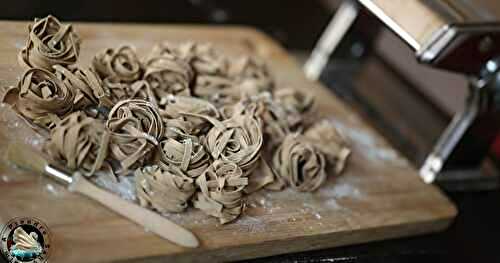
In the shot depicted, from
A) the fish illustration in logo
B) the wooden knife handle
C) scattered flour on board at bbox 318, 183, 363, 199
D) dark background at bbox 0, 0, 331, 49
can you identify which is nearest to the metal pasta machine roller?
scattered flour on board at bbox 318, 183, 363, 199

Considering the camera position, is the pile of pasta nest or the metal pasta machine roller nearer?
the pile of pasta nest

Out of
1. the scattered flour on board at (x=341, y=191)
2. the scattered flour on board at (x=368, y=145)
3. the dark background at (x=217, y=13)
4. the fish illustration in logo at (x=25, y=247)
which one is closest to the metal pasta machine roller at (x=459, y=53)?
the scattered flour on board at (x=368, y=145)

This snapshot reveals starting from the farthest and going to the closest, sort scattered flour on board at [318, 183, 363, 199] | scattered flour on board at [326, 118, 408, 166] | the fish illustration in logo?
scattered flour on board at [326, 118, 408, 166] → scattered flour on board at [318, 183, 363, 199] → the fish illustration in logo

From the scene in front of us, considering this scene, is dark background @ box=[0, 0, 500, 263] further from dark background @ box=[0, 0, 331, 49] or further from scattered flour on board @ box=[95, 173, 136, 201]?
scattered flour on board @ box=[95, 173, 136, 201]

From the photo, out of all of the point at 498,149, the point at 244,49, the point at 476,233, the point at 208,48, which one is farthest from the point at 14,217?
the point at 498,149

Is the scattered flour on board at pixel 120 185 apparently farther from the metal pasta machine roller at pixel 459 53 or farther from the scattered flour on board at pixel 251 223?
the metal pasta machine roller at pixel 459 53

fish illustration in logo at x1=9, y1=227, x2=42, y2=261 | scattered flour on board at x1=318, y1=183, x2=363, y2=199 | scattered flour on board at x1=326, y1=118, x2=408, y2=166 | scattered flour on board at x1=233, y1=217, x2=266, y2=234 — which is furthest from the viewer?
scattered flour on board at x1=326, y1=118, x2=408, y2=166

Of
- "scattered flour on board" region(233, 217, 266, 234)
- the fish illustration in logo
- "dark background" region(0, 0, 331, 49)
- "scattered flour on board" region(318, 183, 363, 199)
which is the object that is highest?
"scattered flour on board" region(318, 183, 363, 199)

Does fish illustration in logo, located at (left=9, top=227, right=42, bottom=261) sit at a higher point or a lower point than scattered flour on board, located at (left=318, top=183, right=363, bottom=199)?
lower

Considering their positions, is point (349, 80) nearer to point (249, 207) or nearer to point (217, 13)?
point (217, 13)
